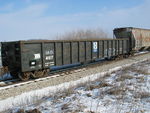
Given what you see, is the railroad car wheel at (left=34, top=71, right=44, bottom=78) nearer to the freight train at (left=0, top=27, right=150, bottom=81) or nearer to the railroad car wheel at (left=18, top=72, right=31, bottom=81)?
the freight train at (left=0, top=27, right=150, bottom=81)

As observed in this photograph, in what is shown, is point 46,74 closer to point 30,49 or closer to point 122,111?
point 30,49

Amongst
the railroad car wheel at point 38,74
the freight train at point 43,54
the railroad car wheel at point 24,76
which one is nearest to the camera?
the freight train at point 43,54

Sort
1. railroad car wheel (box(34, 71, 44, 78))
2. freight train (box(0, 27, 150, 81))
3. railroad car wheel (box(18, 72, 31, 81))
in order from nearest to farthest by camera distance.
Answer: freight train (box(0, 27, 150, 81)) → railroad car wheel (box(18, 72, 31, 81)) → railroad car wheel (box(34, 71, 44, 78))

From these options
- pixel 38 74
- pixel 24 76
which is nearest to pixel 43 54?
pixel 38 74

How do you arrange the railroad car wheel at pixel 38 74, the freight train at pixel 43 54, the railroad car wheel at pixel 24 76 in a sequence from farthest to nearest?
the railroad car wheel at pixel 38 74 < the railroad car wheel at pixel 24 76 < the freight train at pixel 43 54

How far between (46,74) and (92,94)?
6412mm

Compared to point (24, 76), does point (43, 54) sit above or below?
above

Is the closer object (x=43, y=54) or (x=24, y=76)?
(x=24, y=76)

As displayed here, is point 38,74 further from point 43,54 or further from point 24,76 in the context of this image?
point 43,54

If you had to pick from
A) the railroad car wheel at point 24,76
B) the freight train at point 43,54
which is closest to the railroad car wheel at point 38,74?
the freight train at point 43,54

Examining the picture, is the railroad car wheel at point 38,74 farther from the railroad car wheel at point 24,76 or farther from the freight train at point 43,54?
the railroad car wheel at point 24,76

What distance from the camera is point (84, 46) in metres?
15.6

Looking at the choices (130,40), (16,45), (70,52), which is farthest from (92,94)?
(130,40)

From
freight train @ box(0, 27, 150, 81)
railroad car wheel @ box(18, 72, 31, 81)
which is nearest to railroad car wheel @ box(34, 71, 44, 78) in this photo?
freight train @ box(0, 27, 150, 81)
